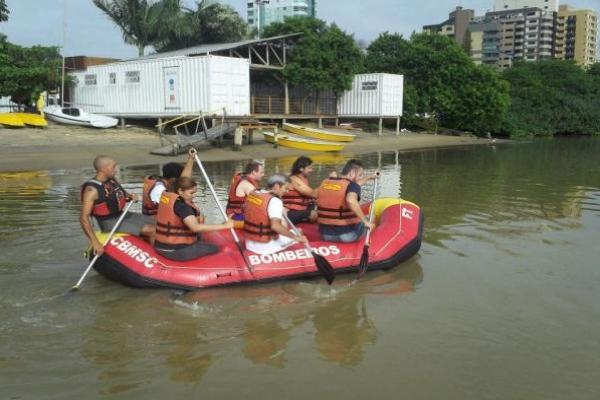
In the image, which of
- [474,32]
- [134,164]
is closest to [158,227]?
[134,164]

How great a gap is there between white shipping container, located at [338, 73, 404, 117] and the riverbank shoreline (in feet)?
16.2

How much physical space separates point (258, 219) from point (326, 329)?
1.57 metres

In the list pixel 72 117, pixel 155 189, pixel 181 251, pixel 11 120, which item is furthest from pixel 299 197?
pixel 72 117

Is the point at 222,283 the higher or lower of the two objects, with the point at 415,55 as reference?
lower

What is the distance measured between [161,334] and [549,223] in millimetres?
7614

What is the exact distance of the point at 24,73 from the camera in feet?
79.1

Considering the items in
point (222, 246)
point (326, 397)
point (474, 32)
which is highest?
point (474, 32)

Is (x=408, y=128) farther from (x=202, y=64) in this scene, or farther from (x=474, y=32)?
(x=474, y=32)

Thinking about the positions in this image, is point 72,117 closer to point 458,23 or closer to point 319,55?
point 319,55

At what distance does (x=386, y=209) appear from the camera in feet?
27.4

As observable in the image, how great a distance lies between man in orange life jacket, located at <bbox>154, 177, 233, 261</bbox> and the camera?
6.06 metres

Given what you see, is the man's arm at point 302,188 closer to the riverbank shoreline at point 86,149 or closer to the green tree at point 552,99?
the riverbank shoreline at point 86,149

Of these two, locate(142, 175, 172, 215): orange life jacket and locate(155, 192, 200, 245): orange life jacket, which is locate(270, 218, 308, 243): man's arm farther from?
locate(142, 175, 172, 215): orange life jacket

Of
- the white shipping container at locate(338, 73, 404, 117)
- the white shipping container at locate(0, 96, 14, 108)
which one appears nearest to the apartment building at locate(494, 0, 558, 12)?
the white shipping container at locate(338, 73, 404, 117)
